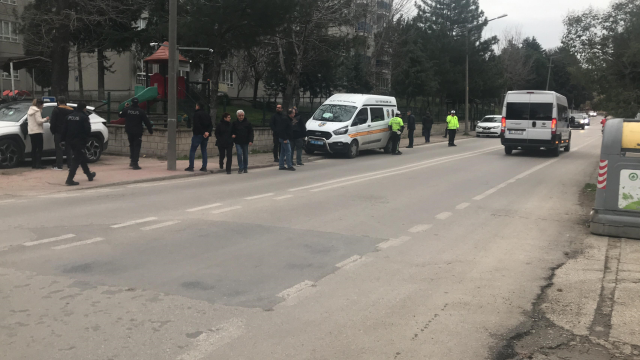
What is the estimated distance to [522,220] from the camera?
395 inches

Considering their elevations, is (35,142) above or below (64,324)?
above

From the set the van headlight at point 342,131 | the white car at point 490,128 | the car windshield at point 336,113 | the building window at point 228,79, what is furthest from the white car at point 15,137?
the building window at point 228,79

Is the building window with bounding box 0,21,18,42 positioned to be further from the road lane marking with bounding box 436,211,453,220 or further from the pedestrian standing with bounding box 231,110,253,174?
the road lane marking with bounding box 436,211,453,220

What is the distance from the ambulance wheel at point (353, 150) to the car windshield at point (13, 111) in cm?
1050

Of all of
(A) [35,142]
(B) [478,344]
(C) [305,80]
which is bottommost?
(B) [478,344]

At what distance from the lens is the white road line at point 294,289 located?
5629mm

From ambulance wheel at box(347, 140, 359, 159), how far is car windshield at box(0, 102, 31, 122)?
10502 mm

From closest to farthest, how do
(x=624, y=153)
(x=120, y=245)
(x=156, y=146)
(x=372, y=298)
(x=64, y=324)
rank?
(x=64, y=324) → (x=372, y=298) → (x=120, y=245) → (x=624, y=153) → (x=156, y=146)


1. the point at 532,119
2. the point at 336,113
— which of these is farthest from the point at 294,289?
the point at 532,119

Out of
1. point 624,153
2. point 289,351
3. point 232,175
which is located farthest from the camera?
point 232,175

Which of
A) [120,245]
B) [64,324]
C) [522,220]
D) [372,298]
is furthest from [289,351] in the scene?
[522,220]

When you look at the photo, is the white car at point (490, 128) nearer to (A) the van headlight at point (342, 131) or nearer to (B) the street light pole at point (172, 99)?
(A) the van headlight at point (342, 131)

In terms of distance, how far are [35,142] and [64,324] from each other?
11.4 meters

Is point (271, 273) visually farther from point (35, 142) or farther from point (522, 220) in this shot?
point (35, 142)
